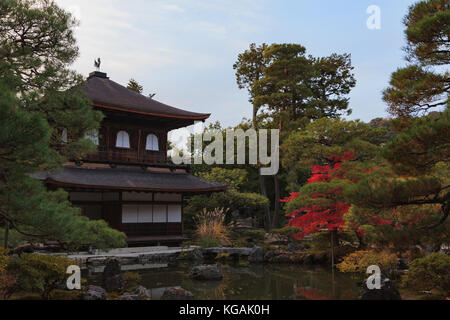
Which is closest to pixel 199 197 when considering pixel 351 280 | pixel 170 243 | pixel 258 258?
pixel 170 243

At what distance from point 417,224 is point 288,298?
11.3ft

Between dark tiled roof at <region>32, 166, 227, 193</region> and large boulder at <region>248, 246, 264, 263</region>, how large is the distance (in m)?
2.87

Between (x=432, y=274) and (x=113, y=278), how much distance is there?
6.28 metres

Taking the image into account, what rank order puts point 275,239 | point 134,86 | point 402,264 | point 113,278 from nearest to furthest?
point 113,278 → point 402,264 → point 275,239 → point 134,86

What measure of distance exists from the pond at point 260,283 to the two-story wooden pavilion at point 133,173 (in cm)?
294

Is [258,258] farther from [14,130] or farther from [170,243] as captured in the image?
[14,130]

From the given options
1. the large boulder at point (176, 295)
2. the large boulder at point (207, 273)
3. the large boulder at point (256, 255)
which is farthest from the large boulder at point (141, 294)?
the large boulder at point (256, 255)

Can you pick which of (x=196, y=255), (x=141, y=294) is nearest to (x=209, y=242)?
(x=196, y=255)

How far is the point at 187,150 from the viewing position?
28.5m

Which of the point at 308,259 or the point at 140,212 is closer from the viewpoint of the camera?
the point at 308,259

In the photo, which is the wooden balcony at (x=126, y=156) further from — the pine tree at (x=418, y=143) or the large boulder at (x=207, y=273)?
the pine tree at (x=418, y=143)

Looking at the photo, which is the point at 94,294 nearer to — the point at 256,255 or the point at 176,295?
the point at 176,295

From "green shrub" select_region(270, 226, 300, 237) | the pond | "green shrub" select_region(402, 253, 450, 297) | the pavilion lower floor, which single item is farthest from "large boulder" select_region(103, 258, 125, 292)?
"green shrub" select_region(270, 226, 300, 237)

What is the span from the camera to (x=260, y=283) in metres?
9.74
